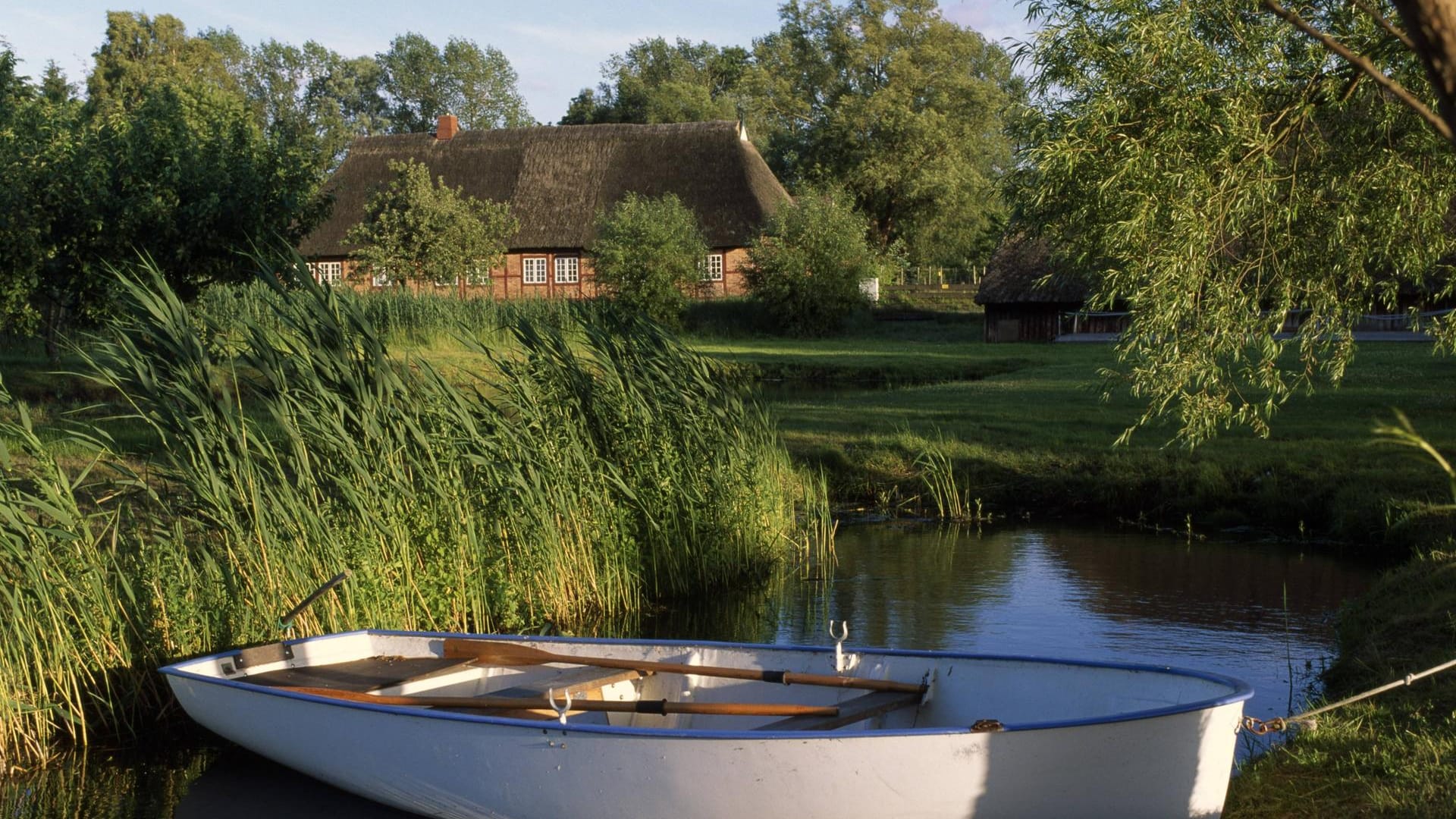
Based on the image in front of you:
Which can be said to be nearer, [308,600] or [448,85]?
[308,600]

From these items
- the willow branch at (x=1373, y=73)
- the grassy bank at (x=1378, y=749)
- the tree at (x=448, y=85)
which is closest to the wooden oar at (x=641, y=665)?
the grassy bank at (x=1378, y=749)

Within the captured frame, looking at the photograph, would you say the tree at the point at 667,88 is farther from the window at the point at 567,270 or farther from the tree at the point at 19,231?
the tree at the point at 19,231

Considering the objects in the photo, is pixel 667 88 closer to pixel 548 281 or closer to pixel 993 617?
pixel 548 281

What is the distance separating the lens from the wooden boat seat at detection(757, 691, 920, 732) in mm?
6062

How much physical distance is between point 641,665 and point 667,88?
Answer: 65.1 metres

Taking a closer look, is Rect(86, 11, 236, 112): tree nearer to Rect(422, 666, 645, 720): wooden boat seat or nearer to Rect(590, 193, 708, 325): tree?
Rect(590, 193, 708, 325): tree

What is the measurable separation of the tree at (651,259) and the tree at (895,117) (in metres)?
11.4

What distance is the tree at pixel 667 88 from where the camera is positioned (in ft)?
228

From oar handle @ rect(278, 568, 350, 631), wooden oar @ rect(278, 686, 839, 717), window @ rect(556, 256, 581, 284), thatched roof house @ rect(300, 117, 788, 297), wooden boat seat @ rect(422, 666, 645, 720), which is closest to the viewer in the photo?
wooden oar @ rect(278, 686, 839, 717)

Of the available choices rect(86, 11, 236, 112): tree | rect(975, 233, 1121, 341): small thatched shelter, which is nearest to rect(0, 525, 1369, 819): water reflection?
rect(975, 233, 1121, 341): small thatched shelter

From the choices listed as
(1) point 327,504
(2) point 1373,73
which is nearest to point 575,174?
(1) point 327,504

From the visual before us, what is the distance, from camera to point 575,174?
50219 mm

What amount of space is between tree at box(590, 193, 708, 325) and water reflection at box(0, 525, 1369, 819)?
26.5m

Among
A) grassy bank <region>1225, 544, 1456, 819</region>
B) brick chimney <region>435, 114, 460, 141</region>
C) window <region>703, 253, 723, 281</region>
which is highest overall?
brick chimney <region>435, 114, 460, 141</region>
